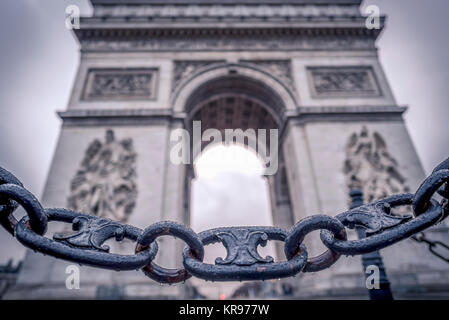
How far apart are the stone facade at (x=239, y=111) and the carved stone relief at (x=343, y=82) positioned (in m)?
0.05

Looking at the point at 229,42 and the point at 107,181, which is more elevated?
the point at 229,42

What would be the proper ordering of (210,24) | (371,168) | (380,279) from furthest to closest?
1. (210,24)
2. (371,168)
3. (380,279)

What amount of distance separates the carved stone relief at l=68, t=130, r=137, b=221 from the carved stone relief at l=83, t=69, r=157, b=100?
1.79 meters

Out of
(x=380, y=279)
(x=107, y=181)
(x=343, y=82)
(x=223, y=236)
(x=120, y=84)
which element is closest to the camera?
(x=223, y=236)

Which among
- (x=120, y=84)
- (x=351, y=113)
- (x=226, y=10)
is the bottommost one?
(x=351, y=113)

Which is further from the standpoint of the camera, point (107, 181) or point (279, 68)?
point (279, 68)

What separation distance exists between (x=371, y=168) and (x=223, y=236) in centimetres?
858

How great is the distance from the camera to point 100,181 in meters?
7.61

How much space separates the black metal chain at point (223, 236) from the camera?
2.24 feet

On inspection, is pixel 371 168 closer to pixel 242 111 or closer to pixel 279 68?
pixel 279 68

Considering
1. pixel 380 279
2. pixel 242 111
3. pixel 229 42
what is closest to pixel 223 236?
pixel 380 279

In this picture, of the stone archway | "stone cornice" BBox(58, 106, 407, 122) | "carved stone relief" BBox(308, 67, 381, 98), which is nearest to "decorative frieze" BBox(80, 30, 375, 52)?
"carved stone relief" BBox(308, 67, 381, 98)

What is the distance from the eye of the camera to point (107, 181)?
7.62m
